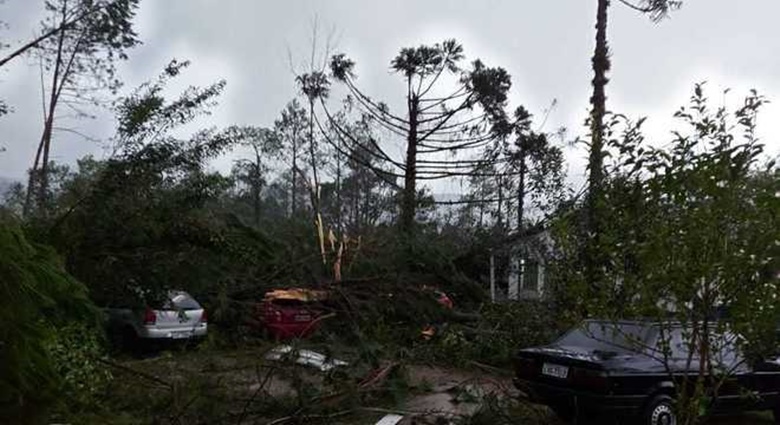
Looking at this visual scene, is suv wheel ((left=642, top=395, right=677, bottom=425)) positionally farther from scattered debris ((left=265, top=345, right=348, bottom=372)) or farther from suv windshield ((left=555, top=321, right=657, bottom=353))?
scattered debris ((left=265, top=345, right=348, bottom=372))

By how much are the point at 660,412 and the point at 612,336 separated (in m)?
1.24

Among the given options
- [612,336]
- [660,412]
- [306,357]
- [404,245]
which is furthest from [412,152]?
[612,336]

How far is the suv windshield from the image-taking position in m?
5.53

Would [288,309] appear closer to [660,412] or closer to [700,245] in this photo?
[660,412]

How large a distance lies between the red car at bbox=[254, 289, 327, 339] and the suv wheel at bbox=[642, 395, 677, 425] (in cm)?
612

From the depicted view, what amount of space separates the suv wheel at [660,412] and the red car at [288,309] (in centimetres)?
612

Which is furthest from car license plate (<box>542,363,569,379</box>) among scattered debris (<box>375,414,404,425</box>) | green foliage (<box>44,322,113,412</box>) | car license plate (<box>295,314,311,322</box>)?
car license plate (<box>295,314,311,322</box>)

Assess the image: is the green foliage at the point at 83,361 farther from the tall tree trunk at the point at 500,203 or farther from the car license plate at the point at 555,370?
the tall tree trunk at the point at 500,203

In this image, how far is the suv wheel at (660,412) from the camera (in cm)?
746

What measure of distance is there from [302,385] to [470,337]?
578cm

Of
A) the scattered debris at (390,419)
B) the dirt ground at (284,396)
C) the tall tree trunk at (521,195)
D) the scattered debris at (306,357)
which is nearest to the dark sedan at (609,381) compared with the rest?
the dirt ground at (284,396)

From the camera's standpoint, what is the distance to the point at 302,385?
7461 mm

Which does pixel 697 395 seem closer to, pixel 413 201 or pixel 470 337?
pixel 470 337

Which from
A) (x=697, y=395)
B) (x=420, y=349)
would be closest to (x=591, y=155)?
(x=697, y=395)
